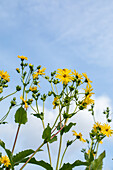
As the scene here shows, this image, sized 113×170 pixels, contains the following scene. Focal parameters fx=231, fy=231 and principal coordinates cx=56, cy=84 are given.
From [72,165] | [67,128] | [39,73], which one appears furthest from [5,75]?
[72,165]

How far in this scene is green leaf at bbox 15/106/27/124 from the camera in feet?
9.65

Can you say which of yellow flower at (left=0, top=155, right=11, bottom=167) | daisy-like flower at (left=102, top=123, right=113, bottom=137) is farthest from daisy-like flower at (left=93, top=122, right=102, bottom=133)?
yellow flower at (left=0, top=155, right=11, bottom=167)

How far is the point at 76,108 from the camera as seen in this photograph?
9.14ft

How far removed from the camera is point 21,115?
2967 millimetres

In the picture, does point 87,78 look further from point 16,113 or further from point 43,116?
point 16,113

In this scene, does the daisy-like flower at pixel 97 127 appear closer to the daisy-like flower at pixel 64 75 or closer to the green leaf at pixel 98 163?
the green leaf at pixel 98 163

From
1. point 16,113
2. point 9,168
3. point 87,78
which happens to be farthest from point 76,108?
point 9,168

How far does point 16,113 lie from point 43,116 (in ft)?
1.32

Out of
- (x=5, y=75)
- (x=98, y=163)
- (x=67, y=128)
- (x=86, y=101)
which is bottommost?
(x=98, y=163)

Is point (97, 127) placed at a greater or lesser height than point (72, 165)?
greater

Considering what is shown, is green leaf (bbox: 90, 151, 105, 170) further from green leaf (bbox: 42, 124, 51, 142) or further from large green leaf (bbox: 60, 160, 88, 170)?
green leaf (bbox: 42, 124, 51, 142)

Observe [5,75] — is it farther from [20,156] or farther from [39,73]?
[20,156]

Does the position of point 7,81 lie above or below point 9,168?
above

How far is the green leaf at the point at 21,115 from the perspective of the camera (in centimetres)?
294
